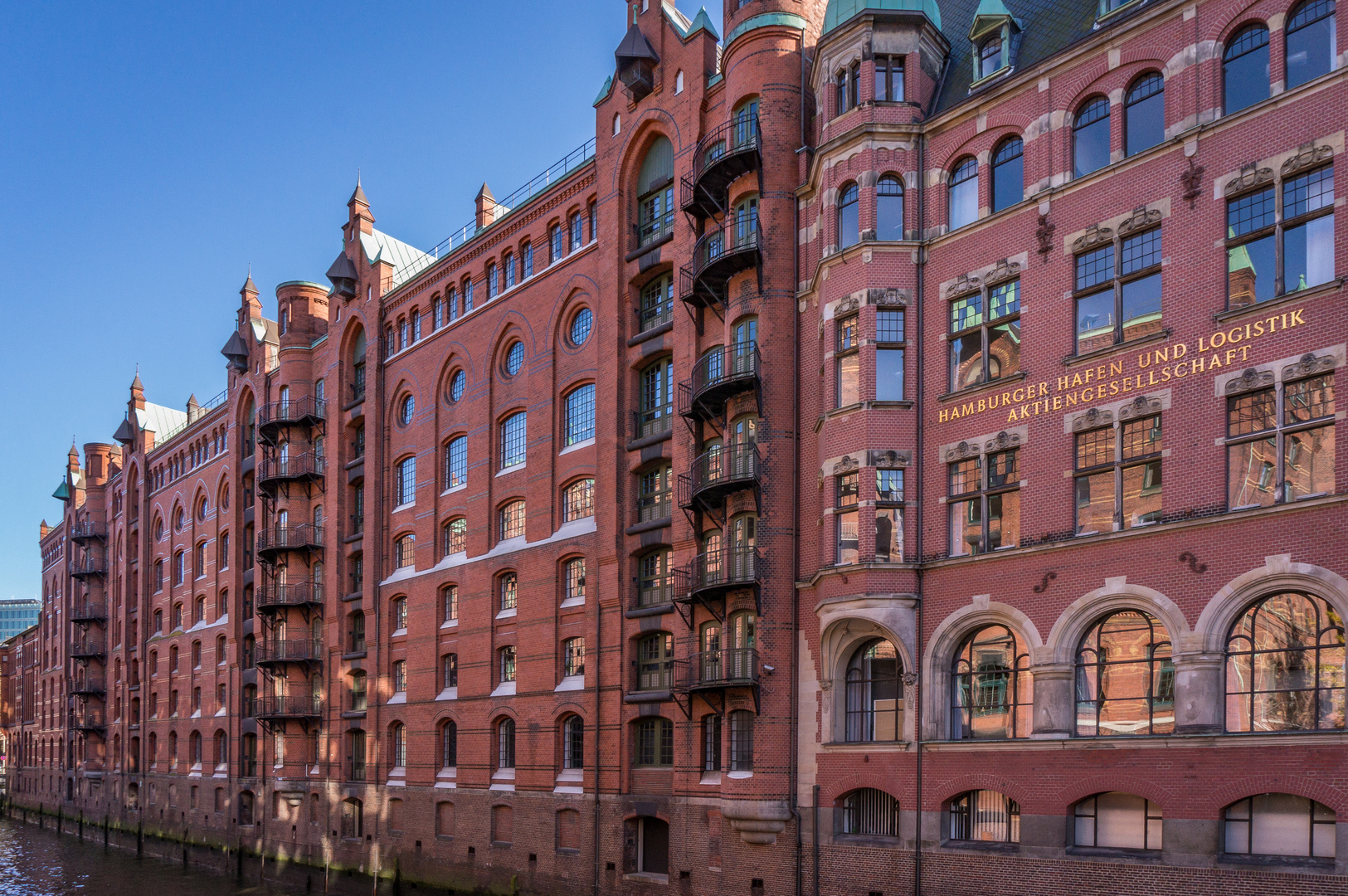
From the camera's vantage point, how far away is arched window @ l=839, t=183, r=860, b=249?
2722 centimetres

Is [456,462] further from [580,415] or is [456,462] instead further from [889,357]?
[889,357]

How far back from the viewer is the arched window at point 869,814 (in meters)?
25.2

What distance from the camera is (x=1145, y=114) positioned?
22766 mm

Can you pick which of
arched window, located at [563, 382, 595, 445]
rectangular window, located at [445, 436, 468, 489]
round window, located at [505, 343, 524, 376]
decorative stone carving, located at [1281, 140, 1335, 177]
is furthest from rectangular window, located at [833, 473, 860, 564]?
rectangular window, located at [445, 436, 468, 489]

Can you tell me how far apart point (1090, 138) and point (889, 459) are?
781 cm

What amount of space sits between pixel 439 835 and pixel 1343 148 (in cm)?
3395

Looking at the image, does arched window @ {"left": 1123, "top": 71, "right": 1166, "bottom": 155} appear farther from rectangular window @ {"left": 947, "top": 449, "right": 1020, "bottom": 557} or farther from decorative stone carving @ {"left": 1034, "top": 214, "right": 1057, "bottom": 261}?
rectangular window @ {"left": 947, "top": 449, "right": 1020, "bottom": 557}

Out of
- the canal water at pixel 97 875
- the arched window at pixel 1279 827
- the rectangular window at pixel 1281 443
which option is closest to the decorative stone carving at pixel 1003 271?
the rectangular window at pixel 1281 443

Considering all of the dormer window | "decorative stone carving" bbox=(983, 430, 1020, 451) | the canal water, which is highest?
the dormer window

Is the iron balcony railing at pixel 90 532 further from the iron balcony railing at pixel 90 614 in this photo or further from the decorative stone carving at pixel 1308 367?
the decorative stone carving at pixel 1308 367

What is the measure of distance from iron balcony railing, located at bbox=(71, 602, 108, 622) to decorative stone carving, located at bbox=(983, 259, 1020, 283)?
243 ft

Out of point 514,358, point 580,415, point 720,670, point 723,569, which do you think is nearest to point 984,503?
point 723,569

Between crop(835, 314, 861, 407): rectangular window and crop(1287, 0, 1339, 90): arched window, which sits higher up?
crop(1287, 0, 1339, 90): arched window

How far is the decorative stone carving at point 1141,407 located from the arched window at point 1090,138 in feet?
16.1
